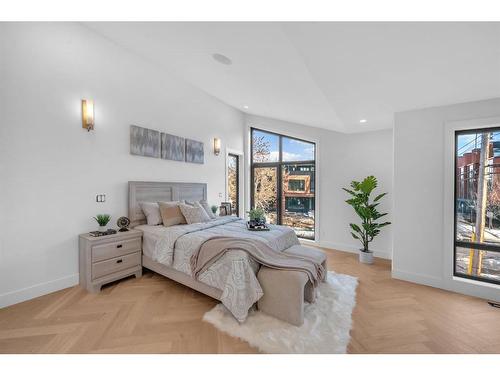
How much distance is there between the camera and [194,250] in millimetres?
2387

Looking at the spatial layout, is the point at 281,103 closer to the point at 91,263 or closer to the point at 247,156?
the point at 247,156

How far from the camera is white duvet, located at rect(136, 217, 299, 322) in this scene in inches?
77.7

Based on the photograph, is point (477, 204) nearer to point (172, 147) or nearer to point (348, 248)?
point (348, 248)

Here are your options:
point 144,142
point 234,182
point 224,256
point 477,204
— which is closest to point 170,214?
point 144,142

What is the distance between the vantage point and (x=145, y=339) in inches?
68.3

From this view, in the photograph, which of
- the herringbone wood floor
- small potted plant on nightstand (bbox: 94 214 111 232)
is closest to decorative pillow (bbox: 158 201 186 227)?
small potted plant on nightstand (bbox: 94 214 111 232)

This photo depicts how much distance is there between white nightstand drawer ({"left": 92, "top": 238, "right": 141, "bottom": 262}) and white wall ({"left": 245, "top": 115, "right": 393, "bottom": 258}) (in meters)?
3.60

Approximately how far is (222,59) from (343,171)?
3.11m

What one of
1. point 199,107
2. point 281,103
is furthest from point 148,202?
point 281,103

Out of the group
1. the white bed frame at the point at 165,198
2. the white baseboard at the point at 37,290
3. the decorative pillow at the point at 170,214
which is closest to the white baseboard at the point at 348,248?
the white bed frame at the point at 165,198

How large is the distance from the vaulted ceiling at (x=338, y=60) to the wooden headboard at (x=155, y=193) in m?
1.98

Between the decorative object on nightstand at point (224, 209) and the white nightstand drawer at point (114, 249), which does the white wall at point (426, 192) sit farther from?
the white nightstand drawer at point (114, 249)
